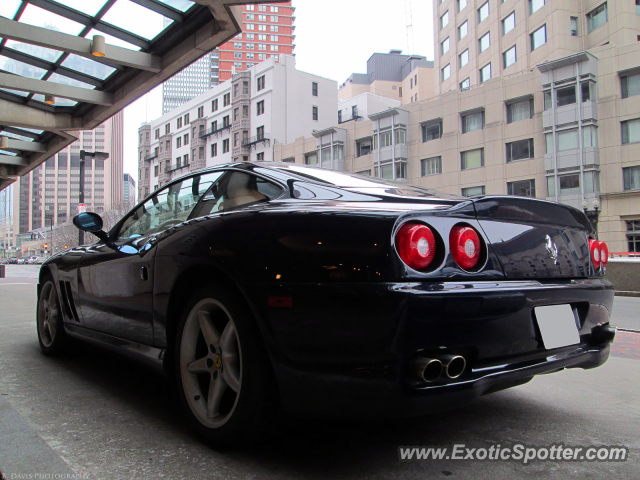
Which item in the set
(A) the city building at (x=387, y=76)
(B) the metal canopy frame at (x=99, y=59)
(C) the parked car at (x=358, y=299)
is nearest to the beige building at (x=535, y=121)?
(B) the metal canopy frame at (x=99, y=59)

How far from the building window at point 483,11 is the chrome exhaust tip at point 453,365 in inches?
1802

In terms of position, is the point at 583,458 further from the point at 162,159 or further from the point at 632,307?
the point at 162,159

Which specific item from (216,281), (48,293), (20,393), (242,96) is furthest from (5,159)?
(242,96)

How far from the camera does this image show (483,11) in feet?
137

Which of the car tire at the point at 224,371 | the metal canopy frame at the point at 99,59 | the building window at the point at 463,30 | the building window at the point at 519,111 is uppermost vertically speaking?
the building window at the point at 463,30

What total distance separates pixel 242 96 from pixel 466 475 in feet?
177

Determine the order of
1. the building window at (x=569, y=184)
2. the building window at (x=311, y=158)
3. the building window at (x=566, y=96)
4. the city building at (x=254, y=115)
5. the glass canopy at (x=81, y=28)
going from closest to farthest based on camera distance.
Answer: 1. the glass canopy at (x=81, y=28)
2. the building window at (x=569, y=184)
3. the building window at (x=566, y=96)
4. the building window at (x=311, y=158)
5. the city building at (x=254, y=115)

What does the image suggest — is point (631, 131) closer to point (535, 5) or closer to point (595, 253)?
point (535, 5)

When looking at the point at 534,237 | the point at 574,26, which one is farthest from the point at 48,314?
the point at 574,26

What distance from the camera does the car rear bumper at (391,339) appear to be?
1.63 meters

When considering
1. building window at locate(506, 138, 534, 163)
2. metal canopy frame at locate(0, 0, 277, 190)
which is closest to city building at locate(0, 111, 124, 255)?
building window at locate(506, 138, 534, 163)

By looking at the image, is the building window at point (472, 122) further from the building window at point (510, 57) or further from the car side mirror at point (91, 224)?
the car side mirror at point (91, 224)

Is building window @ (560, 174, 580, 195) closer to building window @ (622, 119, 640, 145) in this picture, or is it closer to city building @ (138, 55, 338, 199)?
building window @ (622, 119, 640, 145)

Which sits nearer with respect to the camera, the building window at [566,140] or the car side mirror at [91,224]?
the car side mirror at [91,224]
